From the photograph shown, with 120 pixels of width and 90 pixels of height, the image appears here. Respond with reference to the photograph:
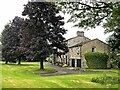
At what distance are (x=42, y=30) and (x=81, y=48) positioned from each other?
A: 87.8 inches

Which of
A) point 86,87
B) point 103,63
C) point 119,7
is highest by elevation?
point 119,7

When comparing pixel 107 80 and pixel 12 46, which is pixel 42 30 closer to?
pixel 12 46

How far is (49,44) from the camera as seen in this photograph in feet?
38.3

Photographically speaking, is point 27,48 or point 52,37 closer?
point 52,37

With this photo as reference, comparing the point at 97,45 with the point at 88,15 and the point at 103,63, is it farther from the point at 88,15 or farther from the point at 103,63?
the point at 88,15

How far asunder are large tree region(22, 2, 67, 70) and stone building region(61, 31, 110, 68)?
80 centimetres

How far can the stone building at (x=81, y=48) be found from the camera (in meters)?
8.32

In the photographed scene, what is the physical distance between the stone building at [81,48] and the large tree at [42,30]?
0.80 m

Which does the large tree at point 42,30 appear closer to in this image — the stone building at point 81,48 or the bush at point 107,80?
the stone building at point 81,48

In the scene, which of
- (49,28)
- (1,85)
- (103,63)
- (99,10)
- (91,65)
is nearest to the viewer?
(1,85)

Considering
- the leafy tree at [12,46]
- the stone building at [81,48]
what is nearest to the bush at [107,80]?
the stone building at [81,48]

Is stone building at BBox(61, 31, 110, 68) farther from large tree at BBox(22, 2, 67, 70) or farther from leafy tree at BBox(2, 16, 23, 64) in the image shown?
leafy tree at BBox(2, 16, 23, 64)

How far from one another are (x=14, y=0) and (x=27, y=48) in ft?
21.2

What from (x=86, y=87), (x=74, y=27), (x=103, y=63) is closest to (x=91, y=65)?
(x=103, y=63)
